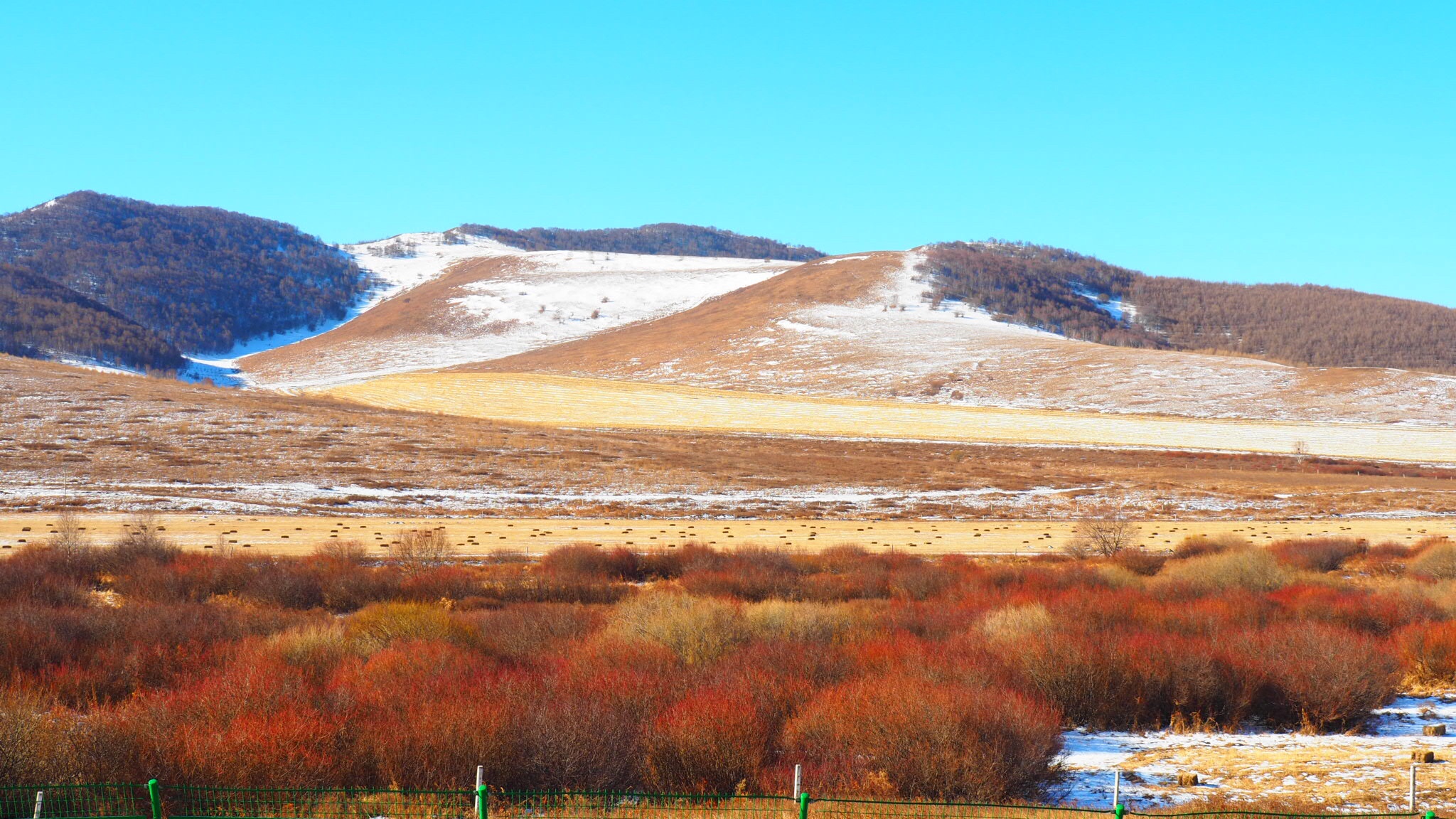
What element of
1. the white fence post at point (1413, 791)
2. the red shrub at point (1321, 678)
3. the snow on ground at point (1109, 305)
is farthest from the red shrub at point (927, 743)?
the snow on ground at point (1109, 305)

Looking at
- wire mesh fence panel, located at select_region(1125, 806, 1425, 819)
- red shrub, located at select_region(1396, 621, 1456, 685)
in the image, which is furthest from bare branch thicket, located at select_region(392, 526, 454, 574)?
red shrub, located at select_region(1396, 621, 1456, 685)

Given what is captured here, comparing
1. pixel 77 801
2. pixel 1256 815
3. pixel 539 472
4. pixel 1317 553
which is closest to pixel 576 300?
pixel 539 472

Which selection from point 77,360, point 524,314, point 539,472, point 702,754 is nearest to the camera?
point 702,754

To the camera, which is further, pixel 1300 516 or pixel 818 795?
pixel 1300 516

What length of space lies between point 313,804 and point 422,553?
1593cm

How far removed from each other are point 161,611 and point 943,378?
288 ft

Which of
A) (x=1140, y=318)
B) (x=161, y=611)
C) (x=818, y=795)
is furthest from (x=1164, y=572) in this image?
(x=1140, y=318)

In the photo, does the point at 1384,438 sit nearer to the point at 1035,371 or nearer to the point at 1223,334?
the point at 1035,371

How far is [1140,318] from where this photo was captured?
16588 cm

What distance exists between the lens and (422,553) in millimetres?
23406

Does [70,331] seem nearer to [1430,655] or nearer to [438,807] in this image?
[438,807]

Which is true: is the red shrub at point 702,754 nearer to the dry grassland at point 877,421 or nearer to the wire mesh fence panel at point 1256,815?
the wire mesh fence panel at point 1256,815

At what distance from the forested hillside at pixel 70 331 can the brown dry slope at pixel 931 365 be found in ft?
133

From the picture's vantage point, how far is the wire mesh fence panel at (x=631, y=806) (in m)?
7.87
